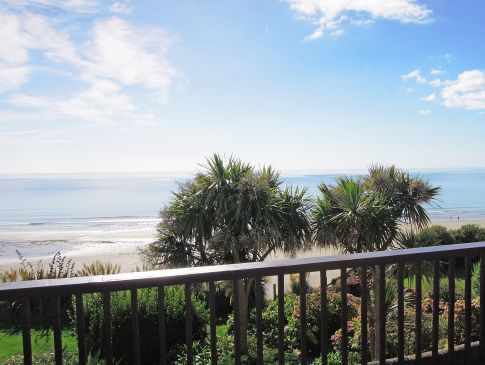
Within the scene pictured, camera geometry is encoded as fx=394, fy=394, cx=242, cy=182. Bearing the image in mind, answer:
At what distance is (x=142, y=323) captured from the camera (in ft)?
21.3

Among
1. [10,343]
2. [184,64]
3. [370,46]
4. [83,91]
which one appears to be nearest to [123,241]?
[83,91]

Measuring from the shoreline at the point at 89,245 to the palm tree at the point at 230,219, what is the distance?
8.23m

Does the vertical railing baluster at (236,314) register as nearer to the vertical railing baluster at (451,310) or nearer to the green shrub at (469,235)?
the vertical railing baluster at (451,310)

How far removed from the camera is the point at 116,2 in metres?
6.02

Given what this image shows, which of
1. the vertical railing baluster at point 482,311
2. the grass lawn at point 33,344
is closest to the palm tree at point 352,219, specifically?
the vertical railing baluster at point 482,311

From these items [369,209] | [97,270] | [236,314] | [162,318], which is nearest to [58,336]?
[162,318]

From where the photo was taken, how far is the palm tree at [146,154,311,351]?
7289 mm

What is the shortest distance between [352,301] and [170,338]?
3.75m

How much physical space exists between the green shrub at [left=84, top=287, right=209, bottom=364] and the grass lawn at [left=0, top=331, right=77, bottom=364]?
1.56ft

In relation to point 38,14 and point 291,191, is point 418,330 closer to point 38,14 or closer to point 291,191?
point 291,191

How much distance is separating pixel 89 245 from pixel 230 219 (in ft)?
57.2

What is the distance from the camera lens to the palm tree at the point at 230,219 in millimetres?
7289

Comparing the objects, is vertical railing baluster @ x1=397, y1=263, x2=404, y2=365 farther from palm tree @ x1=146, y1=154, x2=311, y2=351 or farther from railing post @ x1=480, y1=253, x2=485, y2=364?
palm tree @ x1=146, y1=154, x2=311, y2=351

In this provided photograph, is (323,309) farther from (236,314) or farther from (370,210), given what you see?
(370,210)
